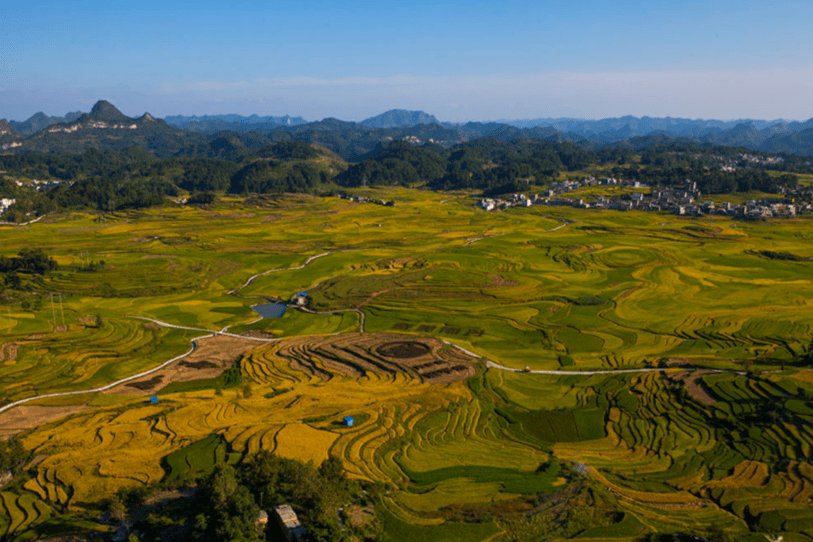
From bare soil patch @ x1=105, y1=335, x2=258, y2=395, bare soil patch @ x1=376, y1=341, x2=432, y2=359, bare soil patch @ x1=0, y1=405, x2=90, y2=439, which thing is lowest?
bare soil patch @ x1=0, y1=405, x2=90, y2=439

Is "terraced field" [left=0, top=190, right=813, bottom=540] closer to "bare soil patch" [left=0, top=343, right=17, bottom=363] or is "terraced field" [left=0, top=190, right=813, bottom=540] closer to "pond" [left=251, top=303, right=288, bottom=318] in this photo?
"bare soil patch" [left=0, top=343, right=17, bottom=363]

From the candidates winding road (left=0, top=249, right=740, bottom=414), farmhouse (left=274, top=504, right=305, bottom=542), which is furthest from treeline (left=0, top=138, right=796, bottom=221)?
farmhouse (left=274, top=504, right=305, bottom=542)

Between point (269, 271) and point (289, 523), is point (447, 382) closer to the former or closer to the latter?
point (289, 523)

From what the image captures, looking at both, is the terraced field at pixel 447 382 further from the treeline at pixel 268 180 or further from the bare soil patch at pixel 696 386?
the treeline at pixel 268 180

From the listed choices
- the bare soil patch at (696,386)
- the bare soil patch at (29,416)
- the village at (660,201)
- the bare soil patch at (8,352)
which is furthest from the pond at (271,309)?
the village at (660,201)

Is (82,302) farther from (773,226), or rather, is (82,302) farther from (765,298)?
(773,226)

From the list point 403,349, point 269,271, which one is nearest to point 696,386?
point 403,349

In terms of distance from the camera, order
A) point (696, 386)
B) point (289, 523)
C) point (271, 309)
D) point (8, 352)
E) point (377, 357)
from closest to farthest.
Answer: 1. point (289, 523)
2. point (696, 386)
3. point (377, 357)
4. point (8, 352)
5. point (271, 309)
